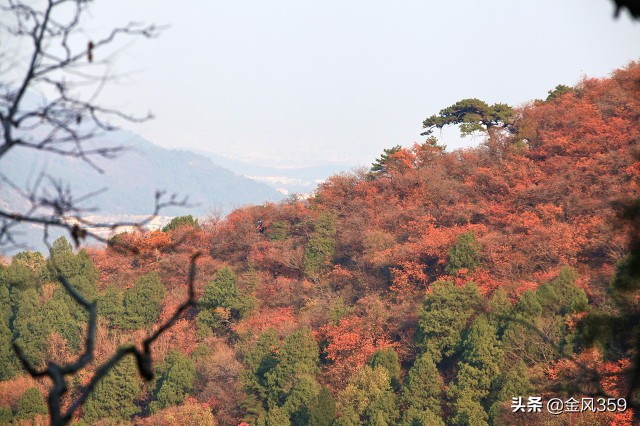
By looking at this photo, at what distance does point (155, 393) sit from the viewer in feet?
73.9

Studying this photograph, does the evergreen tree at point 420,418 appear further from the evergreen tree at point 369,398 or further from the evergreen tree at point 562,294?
the evergreen tree at point 562,294

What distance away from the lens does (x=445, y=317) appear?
63.3 feet

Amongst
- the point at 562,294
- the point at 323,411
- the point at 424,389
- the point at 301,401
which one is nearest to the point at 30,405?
the point at 301,401

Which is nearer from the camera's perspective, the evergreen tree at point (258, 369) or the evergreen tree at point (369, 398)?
the evergreen tree at point (369, 398)

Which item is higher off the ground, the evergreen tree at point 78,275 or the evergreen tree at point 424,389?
the evergreen tree at point 78,275

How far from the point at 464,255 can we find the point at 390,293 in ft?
9.32

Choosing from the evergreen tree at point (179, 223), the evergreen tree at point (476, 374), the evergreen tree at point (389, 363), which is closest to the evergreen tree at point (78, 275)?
the evergreen tree at point (179, 223)

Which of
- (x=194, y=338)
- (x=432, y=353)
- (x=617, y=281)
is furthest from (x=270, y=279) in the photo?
(x=617, y=281)

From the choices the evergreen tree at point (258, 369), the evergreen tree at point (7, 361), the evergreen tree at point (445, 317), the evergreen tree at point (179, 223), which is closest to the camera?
the evergreen tree at point (445, 317)

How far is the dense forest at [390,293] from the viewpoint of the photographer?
1747 centimetres

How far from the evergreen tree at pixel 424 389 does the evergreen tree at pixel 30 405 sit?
9.37 m

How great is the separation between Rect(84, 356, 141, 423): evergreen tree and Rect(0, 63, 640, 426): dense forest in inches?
1.8

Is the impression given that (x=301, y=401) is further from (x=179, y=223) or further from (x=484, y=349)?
(x=179, y=223)

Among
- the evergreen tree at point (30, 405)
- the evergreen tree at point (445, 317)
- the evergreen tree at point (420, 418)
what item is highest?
the evergreen tree at point (445, 317)
